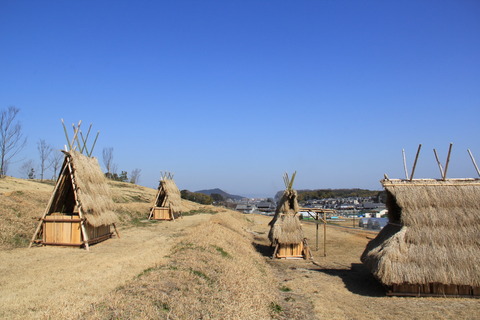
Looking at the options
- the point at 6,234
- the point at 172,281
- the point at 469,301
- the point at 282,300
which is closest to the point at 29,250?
the point at 6,234

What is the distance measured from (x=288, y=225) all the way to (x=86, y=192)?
36.2 ft

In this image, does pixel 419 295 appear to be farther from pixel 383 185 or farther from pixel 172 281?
pixel 172 281

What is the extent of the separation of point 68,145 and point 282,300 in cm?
1250

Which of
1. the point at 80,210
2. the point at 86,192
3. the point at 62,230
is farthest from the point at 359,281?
the point at 62,230

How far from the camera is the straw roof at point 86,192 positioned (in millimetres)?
16062

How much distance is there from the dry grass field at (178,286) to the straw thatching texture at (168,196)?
1422 cm

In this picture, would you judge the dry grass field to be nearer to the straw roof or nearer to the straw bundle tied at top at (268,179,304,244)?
the straw roof

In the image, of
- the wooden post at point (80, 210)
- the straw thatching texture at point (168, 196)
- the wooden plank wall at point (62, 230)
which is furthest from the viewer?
the straw thatching texture at point (168, 196)

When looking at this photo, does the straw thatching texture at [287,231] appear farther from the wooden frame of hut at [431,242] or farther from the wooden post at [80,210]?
the wooden post at [80,210]

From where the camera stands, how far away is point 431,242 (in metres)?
12.3

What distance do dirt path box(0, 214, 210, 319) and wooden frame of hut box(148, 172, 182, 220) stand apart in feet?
50.0

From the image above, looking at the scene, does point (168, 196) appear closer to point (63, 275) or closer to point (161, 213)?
point (161, 213)

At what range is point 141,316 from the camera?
698 centimetres

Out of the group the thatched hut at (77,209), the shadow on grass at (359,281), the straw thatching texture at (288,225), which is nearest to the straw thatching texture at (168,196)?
the thatched hut at (77,209)
